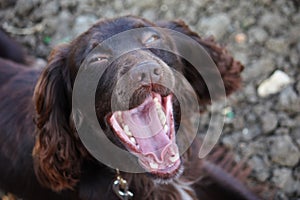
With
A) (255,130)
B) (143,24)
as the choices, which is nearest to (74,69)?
(143,24)

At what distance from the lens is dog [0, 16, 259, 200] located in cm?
259

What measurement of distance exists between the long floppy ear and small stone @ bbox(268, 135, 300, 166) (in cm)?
122

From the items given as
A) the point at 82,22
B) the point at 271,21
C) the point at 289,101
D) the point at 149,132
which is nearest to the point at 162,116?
the point at 149,132

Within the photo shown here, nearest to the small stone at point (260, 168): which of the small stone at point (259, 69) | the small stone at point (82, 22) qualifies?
the small stone at point (259, 69)

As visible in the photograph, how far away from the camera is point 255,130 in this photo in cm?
371

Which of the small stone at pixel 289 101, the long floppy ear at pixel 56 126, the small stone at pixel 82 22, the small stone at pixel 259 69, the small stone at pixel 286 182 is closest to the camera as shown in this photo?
the long floppy ear at pixel 56 126

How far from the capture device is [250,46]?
390 centimetres

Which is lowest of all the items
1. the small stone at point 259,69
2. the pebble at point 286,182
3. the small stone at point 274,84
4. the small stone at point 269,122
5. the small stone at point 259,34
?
the pebble at point 286,182

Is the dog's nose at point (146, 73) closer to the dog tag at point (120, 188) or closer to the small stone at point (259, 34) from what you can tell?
the dog tag at point (120, 188)

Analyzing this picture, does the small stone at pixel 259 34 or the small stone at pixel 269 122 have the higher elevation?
the small stone at pixel 259 34

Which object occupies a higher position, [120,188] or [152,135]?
[152,135]

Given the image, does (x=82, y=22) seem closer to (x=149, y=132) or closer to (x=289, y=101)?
(x=289, y=101)

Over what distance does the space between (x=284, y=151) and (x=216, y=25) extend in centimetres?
86

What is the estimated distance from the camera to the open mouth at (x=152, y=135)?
8.68ft
